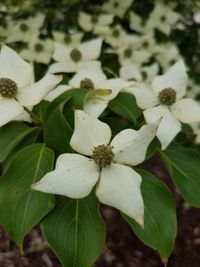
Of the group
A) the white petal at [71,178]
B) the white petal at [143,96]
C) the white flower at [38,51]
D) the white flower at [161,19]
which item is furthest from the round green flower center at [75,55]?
the white petal at [71,178]

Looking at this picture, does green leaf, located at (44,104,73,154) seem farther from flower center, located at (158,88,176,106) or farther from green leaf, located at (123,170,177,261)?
flower center, located at (158,88,176,106)

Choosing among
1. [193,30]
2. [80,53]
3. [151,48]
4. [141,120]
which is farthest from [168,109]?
[193,30]

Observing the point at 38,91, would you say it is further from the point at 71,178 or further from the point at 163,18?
the point at 163,18

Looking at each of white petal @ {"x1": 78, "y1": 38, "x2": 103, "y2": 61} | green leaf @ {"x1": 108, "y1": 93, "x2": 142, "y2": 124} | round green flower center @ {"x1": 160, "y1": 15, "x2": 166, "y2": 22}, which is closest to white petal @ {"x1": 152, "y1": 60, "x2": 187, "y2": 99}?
green leaf @ {"x1": 108, "y1": 93, "x2": 142, "y2": 124}

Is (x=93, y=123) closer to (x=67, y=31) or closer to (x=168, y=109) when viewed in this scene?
(x=168, y=109)

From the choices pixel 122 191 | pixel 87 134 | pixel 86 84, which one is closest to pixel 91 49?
pixel 86 84
